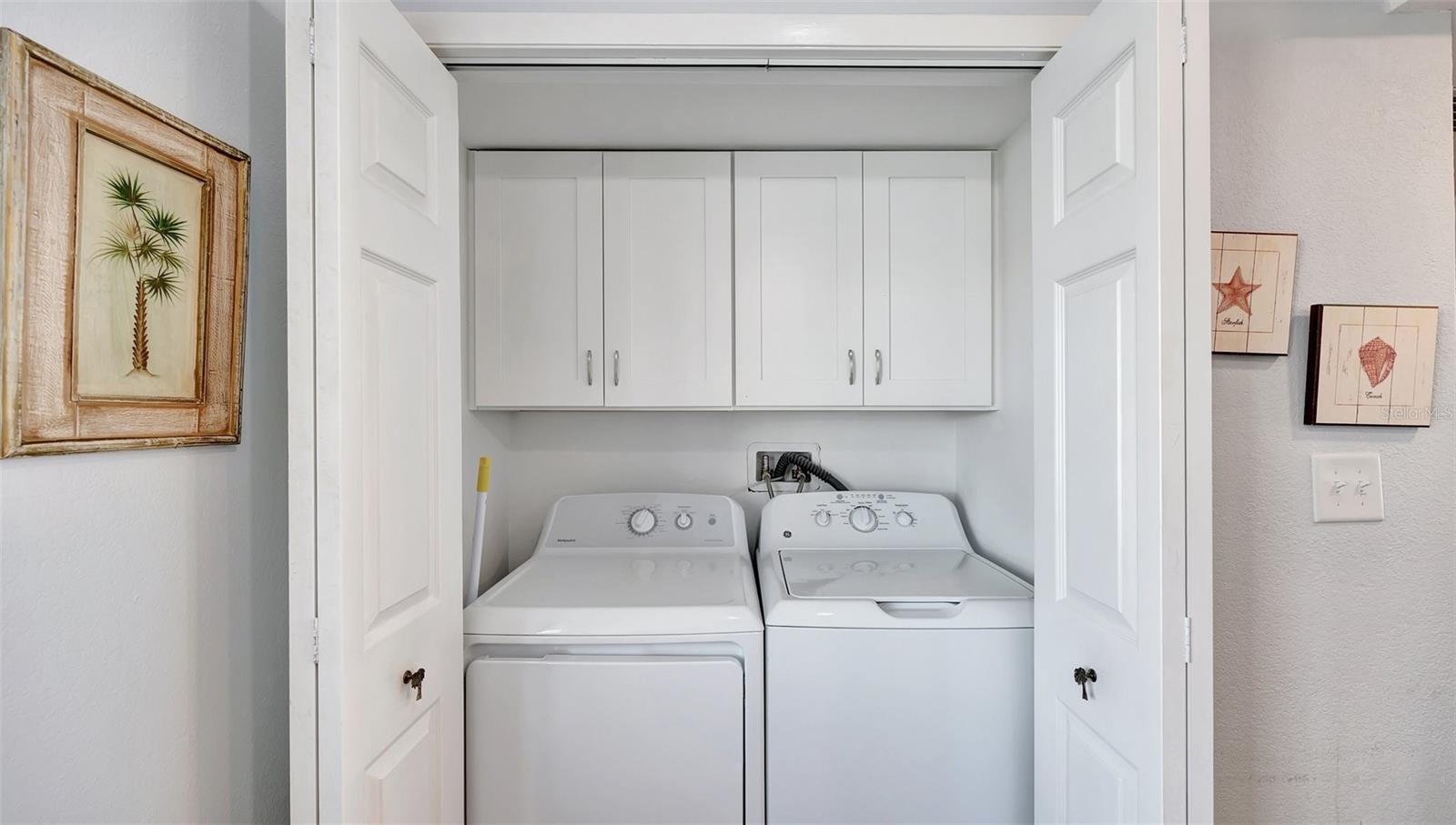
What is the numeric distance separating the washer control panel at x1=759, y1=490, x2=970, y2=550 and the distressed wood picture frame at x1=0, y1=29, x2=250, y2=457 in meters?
1.51

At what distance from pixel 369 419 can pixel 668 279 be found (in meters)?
1.15

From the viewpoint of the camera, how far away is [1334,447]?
4.11 feet

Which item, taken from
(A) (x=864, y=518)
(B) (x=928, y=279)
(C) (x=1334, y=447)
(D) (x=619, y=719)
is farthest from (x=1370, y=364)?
A: (D) (x=619, y=719)

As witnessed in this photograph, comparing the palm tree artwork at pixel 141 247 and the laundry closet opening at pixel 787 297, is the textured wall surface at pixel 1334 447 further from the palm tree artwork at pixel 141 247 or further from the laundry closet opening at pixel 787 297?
the palm tree artwork at pixel 141 247

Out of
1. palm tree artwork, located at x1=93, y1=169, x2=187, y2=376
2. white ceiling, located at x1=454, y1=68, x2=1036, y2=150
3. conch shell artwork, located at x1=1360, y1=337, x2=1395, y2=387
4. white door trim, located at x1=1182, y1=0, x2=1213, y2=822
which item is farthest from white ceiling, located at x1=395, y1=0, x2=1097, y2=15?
conch shell artwork, located at x1=1360, y1=337, x2=1395, y2=387

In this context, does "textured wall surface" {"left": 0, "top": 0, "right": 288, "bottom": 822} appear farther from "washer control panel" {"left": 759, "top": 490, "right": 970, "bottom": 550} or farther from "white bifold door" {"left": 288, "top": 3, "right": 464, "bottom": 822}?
"washer control panel" {"left": 759, "top": 490, "right": 970, "bottom": 550}

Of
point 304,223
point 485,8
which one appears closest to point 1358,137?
point 485,8

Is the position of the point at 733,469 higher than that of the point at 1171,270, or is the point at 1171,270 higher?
the point at 1171,270

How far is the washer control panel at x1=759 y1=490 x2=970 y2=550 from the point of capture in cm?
216

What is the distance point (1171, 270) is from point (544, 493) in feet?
6.40

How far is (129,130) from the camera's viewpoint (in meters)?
0.82

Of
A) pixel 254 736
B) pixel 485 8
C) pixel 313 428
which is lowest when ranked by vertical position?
pixel 254 736

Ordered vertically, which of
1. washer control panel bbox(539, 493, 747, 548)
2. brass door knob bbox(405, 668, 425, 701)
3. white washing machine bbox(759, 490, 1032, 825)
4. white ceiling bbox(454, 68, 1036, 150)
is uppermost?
white ceiling bbox(454, 68, 1036, 150)

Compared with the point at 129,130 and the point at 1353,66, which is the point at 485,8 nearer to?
the point at 129,130
